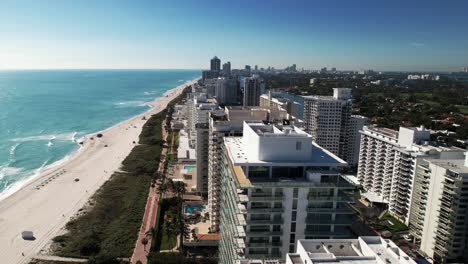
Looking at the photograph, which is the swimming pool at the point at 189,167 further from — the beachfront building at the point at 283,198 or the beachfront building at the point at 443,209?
the beachfront building at the point at 283,198

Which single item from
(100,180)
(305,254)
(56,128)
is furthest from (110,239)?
(56,128)

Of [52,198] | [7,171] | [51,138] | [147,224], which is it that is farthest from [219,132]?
[51,138]

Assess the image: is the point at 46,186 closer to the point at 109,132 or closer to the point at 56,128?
the point at 109,132

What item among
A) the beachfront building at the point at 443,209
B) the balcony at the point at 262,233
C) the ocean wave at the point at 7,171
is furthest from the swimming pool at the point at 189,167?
the balcony at the point at 262,233

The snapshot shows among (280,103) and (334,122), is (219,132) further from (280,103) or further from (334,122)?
(280,103)

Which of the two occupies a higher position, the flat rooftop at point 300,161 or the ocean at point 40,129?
the flat rooftop at point 300,161
